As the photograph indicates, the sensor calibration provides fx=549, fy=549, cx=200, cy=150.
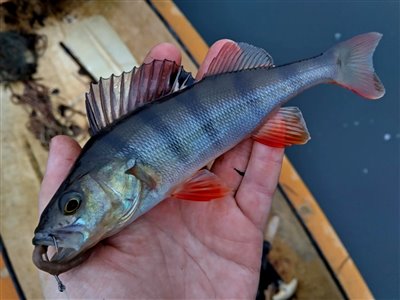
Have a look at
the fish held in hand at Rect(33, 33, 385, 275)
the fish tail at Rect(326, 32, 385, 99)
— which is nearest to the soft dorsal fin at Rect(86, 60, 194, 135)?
the fish held in hand at Rect(33, 33, 385, 275)

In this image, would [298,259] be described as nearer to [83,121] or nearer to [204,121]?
[204,121]

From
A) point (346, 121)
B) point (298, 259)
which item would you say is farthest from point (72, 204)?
point (346, 121)

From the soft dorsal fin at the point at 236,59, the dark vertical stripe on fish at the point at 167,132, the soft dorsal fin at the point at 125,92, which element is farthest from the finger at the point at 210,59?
the dark vertical stripe on fish at the point at 167,132

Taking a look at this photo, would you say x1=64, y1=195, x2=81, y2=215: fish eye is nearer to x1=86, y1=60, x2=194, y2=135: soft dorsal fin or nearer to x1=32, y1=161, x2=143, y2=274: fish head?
x1=32, y1=161, x2=143, y2=274: fish head

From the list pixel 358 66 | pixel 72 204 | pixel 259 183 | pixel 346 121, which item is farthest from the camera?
pixel 346 121

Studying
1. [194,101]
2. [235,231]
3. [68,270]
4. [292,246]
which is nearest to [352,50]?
[194,101]
